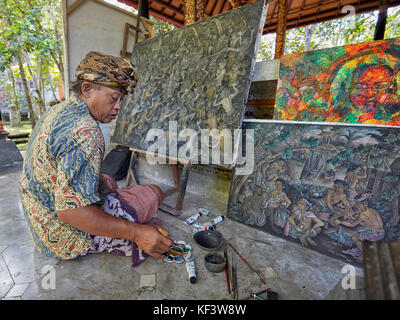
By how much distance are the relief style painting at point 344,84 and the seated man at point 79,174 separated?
1943 mm

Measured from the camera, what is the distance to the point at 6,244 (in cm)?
186

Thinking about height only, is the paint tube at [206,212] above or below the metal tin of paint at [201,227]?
above

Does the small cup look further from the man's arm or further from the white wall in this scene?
the white wall

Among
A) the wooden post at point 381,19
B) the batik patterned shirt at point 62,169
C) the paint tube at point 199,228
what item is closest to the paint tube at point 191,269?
the paint tube at point 199,228

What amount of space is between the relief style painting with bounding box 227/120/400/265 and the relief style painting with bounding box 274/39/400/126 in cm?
56

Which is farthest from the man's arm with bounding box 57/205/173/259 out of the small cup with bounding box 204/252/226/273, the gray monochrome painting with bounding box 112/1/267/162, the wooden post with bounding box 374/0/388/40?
the wooden post with bounding box 374/0/388/40

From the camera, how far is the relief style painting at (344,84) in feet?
6.35

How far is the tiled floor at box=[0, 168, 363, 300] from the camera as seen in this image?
4.53ft

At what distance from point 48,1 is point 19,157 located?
7.19 meters

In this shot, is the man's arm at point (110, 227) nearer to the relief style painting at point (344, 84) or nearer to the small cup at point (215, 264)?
the small cup at point (215, 264)

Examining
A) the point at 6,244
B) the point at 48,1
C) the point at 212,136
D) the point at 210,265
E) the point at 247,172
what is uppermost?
the point at 48,1

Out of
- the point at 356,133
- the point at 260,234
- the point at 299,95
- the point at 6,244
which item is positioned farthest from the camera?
the point at 299,95
